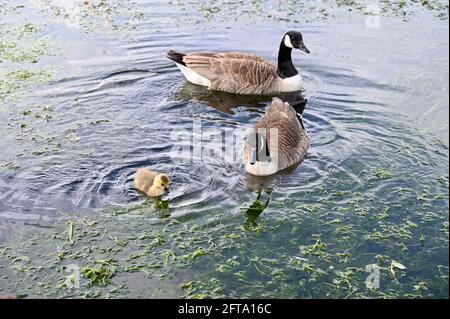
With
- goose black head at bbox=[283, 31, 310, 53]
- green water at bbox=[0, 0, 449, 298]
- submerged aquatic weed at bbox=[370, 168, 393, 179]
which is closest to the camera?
green water at bbox=[0, 0, 449, 298]

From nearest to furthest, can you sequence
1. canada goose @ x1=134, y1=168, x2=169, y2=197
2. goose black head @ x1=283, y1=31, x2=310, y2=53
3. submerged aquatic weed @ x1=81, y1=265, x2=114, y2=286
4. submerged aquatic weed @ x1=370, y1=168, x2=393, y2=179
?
submerged aquatic weed @ x1=81, y1=265, x2=114, y2=286
canada goose @ x1=134, y1=168, x2=169, y2=197
submerged aquatic weed @ x1=370, y1=168, x2=393, y2=179
goose black head @ x1=283, y1=31, x2=310, y2=53

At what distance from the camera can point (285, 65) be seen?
12898mm

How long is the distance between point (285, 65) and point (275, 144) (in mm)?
3987

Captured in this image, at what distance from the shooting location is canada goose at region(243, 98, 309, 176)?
8.98 metres

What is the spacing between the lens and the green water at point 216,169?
691 centimetres

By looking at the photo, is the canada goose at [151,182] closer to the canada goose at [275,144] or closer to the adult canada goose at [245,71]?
the canada goose at [275,144]

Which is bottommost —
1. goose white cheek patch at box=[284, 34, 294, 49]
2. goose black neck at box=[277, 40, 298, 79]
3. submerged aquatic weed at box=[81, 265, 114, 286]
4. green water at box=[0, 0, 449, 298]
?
submerged aquatic weed at box=[81, 265, 114, 286]

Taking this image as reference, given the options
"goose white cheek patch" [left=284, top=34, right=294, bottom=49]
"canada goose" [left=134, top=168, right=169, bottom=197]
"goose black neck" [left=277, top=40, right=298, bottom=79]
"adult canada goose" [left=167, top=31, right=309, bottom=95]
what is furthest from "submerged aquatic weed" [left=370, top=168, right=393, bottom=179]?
"goose white cheek patch" [left=284, top=34, right=294, bottom=49]

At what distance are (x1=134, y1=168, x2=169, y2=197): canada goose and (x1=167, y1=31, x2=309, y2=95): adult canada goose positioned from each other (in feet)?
15.4

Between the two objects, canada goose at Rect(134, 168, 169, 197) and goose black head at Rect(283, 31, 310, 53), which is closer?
canada goose at Rect(134, 168, 169, 197)

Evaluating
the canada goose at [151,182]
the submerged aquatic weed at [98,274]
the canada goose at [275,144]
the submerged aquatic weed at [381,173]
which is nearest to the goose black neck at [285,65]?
the canada goose at [275,144]

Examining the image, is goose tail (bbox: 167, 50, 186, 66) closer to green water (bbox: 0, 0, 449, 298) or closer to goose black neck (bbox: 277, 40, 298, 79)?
green water (bbox: 0, 0, 449, 298)

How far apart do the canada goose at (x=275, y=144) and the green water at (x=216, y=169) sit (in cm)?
22

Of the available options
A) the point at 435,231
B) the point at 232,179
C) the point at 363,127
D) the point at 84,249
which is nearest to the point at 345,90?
A: the point at 363,127
